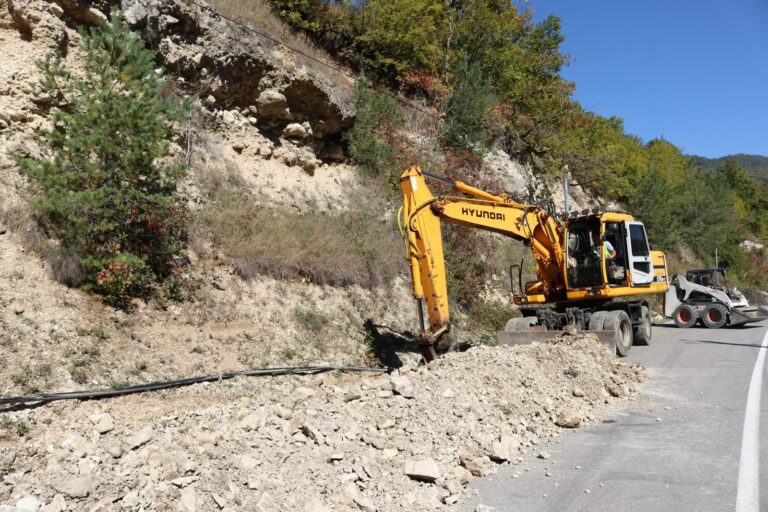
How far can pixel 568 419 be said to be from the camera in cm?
720

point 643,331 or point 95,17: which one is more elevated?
point 95,17

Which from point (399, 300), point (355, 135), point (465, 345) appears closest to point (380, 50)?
point (355, 135)

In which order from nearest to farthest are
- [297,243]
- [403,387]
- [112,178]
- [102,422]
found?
[102,422]
[403,387]
[112,178]
[297,243]

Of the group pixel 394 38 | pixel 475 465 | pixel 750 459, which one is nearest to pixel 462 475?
pixel 475 465

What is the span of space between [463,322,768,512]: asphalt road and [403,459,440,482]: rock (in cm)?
41

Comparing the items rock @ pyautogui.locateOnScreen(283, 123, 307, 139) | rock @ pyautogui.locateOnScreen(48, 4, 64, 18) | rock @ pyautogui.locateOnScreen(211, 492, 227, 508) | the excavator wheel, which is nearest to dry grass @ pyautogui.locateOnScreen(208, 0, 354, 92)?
rock @ pyautogui.locateOnScreen(283, 123, 307, 139)

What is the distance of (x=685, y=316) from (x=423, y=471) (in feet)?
54.5

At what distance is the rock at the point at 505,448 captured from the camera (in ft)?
19.5

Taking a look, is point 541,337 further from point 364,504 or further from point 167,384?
point 364,504

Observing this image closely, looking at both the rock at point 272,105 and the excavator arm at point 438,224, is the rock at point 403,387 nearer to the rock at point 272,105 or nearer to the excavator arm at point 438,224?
the excavator arm at point 438,224

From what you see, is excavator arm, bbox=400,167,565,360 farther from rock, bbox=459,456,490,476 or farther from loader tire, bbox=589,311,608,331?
rock, bbox=459,456,490,476

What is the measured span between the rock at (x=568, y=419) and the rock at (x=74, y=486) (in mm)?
5253

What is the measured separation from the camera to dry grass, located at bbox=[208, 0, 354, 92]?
15.6 meters

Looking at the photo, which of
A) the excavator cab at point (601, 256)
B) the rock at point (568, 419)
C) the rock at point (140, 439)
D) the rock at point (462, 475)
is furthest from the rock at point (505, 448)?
the excavator cab at point (601, 256)
